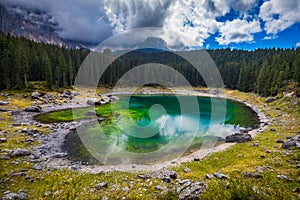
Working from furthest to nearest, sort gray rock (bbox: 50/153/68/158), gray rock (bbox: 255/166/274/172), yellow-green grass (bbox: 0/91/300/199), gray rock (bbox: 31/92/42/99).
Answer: gray rock (bbox: 31/92/42/99) < gray rock (bbox: 50/153/68/158) < gray rock (bbox: 255/166/274/172) < yellow-green grass (bbox: 0/91/300/199)

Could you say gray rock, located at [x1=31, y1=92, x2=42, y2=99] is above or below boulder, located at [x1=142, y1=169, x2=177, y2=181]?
above

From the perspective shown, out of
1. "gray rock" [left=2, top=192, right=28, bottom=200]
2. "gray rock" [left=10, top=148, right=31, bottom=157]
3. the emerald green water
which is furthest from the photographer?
the emerald green water

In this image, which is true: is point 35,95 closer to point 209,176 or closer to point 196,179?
point 196,179

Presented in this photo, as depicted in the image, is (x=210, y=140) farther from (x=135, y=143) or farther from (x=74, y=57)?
(x=74, y=57)

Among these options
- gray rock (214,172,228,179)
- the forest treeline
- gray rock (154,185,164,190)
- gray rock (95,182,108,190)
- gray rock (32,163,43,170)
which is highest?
the forest treeline

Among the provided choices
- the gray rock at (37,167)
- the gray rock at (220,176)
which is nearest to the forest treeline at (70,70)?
the gray rock at (220,176)

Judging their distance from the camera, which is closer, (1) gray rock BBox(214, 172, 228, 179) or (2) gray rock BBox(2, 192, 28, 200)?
(2) gray rock BBox(2, 192, 28, 200)

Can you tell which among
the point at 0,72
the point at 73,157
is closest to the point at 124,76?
the point at 0,72

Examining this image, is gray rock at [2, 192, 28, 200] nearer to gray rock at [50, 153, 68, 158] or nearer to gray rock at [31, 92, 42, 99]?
gray rock at [50, 153, 68, 158]

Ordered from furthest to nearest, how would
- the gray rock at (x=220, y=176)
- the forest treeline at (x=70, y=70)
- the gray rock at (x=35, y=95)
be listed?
the forest treeline at (x=70, y=70), the gray rock at (x=35, y=95), the gray rock at (x=220, y=176)

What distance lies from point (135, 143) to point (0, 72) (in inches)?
1943

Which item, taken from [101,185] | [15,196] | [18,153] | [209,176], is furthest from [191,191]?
[18,153]

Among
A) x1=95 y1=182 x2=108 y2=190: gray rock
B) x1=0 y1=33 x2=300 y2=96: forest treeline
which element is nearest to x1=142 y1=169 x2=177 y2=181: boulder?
x1=95 y1=182 x2=108 y2=190: gray rock

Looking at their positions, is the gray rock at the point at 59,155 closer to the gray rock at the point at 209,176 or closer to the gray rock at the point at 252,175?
the gray rock at the point at 209,176
